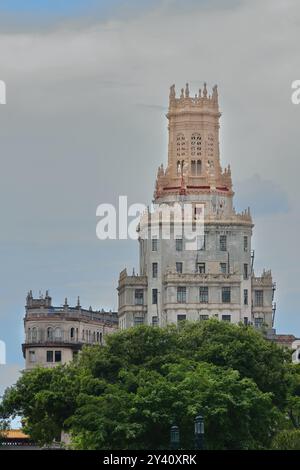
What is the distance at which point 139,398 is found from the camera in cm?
15700

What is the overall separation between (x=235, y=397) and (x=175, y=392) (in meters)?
4.93

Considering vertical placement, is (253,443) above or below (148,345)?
below

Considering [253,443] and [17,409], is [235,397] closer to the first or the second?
[253,443]

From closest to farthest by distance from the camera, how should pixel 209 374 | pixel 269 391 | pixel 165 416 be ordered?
pixel 165 416 → pixel 209 374 → pixel 269 391
